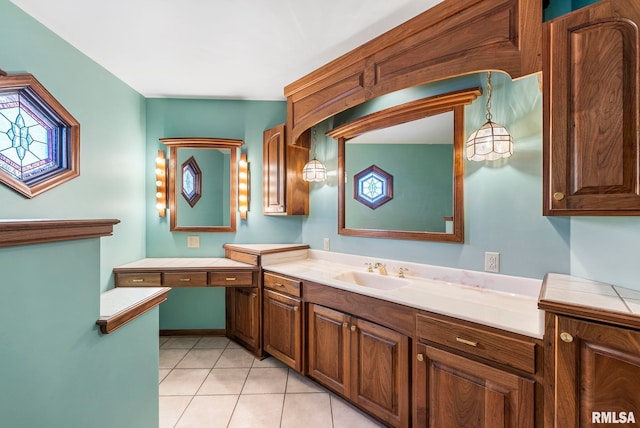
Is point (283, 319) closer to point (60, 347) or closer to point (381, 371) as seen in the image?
point (381, 371)

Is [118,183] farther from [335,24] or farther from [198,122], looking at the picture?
[335,24]

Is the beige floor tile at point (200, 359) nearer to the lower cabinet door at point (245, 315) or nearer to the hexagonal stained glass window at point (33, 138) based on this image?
the lower cabinet door at point (245, 315)

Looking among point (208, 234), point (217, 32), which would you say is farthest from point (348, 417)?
point (217, 32)

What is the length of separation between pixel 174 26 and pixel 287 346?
2553mm

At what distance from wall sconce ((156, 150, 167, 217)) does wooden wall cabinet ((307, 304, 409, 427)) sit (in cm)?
204

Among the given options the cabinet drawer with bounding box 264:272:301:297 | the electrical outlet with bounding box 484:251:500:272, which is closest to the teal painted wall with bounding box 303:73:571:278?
the electrical outlet with bounding box 484:251:500:272

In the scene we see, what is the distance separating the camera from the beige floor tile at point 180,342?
279 cm

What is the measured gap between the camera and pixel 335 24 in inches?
68.1

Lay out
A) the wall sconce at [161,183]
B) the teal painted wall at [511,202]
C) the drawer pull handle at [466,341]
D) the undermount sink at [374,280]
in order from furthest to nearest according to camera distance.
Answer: the wall sconce at [161,183] < the undermount sink at [374,280] < the teal painted wall at [511,202] < the drawer pull handle at [466,341]

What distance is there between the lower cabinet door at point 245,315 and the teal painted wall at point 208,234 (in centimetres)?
26

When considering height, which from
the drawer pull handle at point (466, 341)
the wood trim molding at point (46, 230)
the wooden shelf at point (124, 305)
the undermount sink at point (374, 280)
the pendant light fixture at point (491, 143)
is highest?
the pendant light fixture at point (491, 143)

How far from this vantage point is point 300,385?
2146 millimetres

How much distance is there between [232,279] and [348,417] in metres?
1.45

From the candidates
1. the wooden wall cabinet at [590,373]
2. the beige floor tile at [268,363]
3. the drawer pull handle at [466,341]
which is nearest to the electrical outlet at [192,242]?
the beige floor tile at [268,363]
